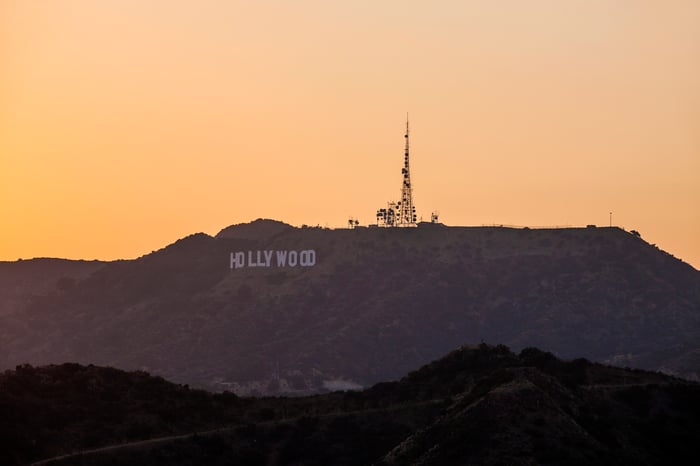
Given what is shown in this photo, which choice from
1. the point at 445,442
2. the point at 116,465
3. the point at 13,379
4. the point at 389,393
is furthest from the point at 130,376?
the point at 445,442

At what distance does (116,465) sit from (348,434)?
2297 cm

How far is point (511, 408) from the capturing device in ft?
402

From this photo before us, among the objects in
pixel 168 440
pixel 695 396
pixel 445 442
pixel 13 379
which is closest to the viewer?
pixel 445 442

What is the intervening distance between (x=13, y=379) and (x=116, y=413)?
1154 centimetres

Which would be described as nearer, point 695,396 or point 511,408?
point 511,408

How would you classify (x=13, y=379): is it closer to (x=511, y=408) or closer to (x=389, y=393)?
(x=389, y=393)

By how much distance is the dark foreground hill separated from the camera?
397 feet

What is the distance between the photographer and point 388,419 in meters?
145

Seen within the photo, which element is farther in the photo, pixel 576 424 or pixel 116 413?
pixel 116 413

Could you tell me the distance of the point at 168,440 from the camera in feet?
442

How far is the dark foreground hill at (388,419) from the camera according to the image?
4766 inches

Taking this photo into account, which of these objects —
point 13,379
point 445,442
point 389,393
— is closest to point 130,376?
point 13,379

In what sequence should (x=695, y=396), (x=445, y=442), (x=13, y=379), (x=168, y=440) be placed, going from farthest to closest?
(x=13, y=379) → (x=695, y=396) → (x=168, y=440) → (x=445, y=442)

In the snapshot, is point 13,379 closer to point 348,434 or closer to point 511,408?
point 348,434
